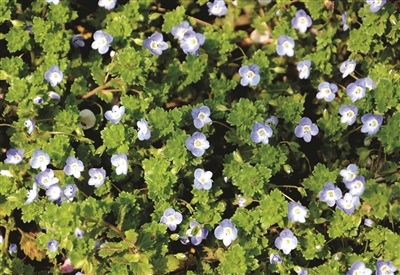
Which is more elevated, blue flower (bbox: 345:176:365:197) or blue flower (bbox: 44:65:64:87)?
blue flower (bbox: 44:65:64:87)

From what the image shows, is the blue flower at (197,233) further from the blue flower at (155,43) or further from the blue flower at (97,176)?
the blue flower at (155,43)

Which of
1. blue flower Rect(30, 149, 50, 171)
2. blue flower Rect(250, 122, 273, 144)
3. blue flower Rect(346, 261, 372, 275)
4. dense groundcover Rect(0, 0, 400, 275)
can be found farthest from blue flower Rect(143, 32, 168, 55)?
blue flower Rect(346, 261, 372, 275)

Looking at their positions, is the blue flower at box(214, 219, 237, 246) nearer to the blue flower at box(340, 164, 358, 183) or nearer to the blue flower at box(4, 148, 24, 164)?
the blue flower at box(340, 164, 358, 183)

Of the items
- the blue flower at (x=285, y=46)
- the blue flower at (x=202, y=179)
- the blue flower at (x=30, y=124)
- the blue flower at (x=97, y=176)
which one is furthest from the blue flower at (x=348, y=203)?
the blue flower at (x=30, y=124)

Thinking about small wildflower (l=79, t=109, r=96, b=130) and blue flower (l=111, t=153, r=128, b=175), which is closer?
blue flower (l=111, t=153, r=128, b=175)

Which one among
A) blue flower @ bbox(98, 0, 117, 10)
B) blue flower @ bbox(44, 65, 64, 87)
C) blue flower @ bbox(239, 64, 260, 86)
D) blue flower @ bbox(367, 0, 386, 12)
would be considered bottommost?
blue flower @ bbox(239, 64, 260, 86)

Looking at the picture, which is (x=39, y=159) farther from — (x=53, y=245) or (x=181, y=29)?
(x=181, y=29)

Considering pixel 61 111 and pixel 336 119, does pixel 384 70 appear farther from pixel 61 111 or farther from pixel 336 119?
pixel 61 111
